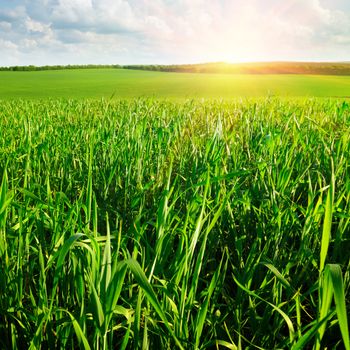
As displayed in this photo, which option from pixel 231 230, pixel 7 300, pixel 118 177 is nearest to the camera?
pixel 7 300

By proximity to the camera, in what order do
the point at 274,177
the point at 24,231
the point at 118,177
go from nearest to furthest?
the point at 24,231 < the point at 274,177 < the point at 118,177

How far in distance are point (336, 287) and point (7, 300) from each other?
855mm

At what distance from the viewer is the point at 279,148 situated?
6.35 feet

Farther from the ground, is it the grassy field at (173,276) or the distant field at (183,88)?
the distant field at (183,88)

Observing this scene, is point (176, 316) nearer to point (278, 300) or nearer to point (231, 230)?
point (278, 300)

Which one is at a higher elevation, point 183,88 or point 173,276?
point 183,88

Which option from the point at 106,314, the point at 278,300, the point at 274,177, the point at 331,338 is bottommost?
the point at 331,338

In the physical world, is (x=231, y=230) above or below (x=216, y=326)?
above

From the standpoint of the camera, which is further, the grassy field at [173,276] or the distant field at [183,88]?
the distant field at [183,88]

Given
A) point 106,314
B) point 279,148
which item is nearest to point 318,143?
point 279,148

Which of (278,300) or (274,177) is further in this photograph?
(274,177)

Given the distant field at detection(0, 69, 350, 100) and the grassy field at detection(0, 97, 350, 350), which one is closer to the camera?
the grassy field at detection(0, 97, 350, 350)

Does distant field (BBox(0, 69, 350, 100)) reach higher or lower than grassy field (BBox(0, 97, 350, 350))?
higher

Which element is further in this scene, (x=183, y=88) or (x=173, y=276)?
(x=183, y=88)
